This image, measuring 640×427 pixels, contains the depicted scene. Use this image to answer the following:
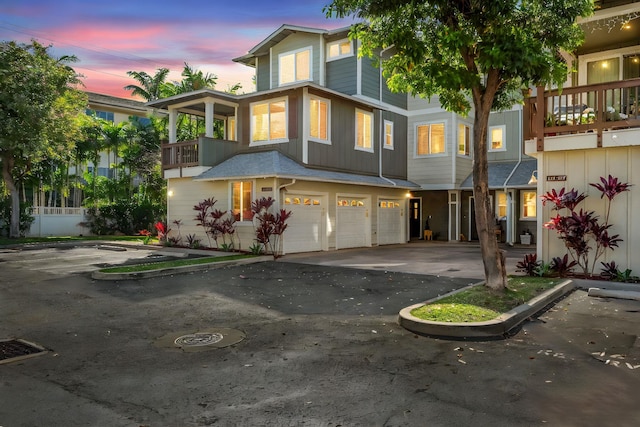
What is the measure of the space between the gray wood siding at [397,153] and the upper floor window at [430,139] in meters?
0.74

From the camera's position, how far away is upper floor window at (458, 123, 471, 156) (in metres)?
23.2

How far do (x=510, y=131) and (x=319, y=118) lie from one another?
35.4ft

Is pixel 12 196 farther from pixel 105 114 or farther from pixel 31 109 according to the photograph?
pixel 105 114

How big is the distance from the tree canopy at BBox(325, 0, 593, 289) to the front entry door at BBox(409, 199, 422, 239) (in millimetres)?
17030

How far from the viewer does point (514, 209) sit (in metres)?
22.3

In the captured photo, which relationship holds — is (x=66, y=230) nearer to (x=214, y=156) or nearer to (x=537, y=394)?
(x=214, y=156)

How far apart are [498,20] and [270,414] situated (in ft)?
24.5

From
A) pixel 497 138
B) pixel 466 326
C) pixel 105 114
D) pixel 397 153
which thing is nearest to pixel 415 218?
pixel 397 153

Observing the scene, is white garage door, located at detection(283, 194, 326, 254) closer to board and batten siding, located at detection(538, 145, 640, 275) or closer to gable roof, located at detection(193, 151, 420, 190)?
gable roof, located at detection(193, 151, 420, 190)

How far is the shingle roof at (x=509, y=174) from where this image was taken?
21202 mm

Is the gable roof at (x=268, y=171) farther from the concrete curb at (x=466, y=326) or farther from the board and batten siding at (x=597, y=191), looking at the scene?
the concrete curb at (x=466, y=326)

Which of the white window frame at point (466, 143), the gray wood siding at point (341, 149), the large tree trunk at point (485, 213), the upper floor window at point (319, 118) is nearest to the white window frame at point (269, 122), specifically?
the upper floor window at point (319, 118)

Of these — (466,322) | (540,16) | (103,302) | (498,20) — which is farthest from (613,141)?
(103,302)

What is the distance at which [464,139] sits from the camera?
23.7 meters
